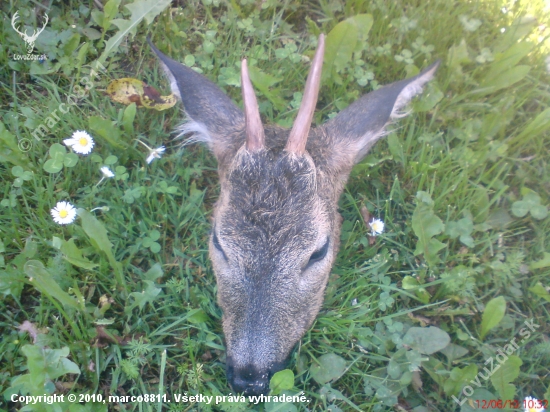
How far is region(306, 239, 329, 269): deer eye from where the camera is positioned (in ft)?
12.1

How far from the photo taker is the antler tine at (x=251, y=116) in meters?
3.59

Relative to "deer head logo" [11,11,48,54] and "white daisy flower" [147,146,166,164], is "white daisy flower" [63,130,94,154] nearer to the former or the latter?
"white daisy flower" [147,146,166,164]

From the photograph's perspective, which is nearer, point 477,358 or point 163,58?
point 477,358

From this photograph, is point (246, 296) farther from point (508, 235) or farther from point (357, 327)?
point (508, 235)

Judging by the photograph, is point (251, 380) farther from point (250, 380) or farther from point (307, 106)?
point (307, 106)

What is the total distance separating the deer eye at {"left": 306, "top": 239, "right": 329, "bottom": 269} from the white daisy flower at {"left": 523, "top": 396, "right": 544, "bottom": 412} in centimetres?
188

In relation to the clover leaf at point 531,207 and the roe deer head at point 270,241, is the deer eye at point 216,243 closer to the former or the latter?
the roe deer head at point 270,241

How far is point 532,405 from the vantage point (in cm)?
379

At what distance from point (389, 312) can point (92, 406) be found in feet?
7.94

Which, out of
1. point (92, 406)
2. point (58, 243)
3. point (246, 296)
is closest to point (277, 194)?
point (246, 296)

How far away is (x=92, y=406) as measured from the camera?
3.62 metres

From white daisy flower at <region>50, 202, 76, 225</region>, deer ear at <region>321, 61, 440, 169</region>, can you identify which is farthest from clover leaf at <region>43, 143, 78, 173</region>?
deer ear at <region>321, 61, 440, 169</region>

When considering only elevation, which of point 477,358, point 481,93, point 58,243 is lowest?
point 477,358

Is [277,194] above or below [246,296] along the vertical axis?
above
